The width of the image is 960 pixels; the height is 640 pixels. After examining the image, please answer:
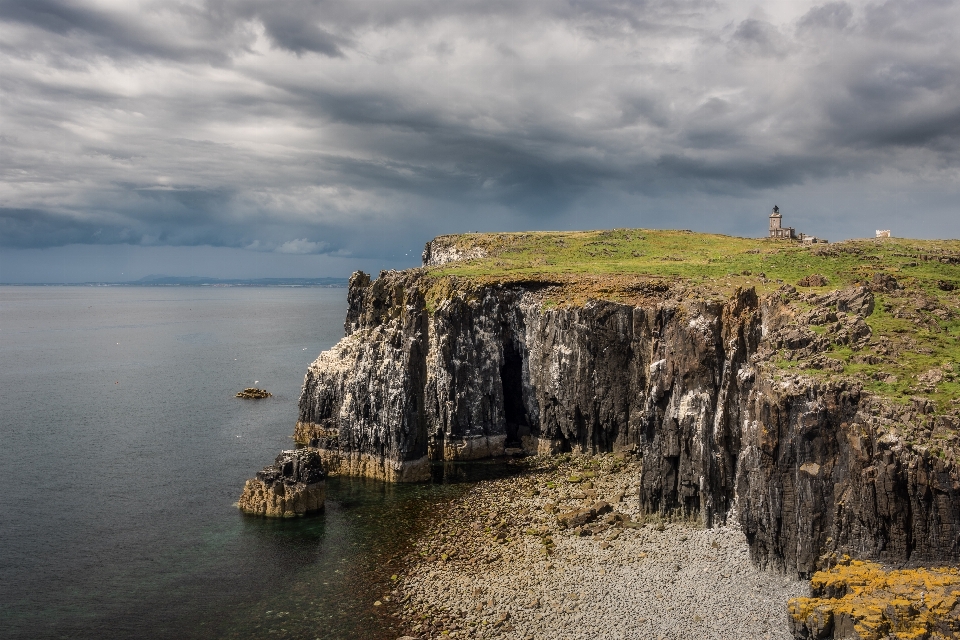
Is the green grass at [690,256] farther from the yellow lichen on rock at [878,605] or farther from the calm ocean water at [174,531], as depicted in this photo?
the calm ocean water at [174,531]

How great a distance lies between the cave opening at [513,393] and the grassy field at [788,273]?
711cm

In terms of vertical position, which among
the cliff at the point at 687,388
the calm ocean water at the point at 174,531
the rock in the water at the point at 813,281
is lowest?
the calm ocean water at the point at 174,531

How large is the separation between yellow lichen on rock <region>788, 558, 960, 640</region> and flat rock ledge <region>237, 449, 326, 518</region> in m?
34.7

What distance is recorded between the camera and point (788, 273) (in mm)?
60031

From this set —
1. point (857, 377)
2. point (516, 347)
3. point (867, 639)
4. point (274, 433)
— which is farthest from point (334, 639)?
point (274, 433)

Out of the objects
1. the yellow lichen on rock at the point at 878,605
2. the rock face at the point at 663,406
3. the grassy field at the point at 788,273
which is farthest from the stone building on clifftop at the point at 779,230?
the yellow lichen on rock at the point at 878,605

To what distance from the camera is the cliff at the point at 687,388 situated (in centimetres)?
3097

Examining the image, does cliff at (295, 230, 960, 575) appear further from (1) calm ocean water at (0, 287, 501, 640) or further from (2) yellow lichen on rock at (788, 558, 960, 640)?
(1) calm ocean water at (0, 287, 501, 640)

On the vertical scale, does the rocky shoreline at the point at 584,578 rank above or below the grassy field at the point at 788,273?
below

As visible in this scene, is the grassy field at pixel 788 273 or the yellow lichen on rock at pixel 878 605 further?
the grassy field at pixel 788 273

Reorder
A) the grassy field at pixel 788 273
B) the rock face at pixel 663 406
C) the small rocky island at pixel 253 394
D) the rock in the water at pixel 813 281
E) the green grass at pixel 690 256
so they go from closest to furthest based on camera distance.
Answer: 1. the rock face at pixel 663 406
2. the grassy field at pixel 788 273
3. the rock in the water at pixel 813 281
4. the green grass at pixel 690 256
5. the small rocky island at pixel 253 394

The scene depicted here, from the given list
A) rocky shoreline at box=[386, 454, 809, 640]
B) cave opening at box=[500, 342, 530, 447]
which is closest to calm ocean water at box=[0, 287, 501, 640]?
rocky shoreline at box=[386, 454, 809, 640]

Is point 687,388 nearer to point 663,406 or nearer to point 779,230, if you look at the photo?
point 663,406

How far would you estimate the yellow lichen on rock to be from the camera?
2498cm
